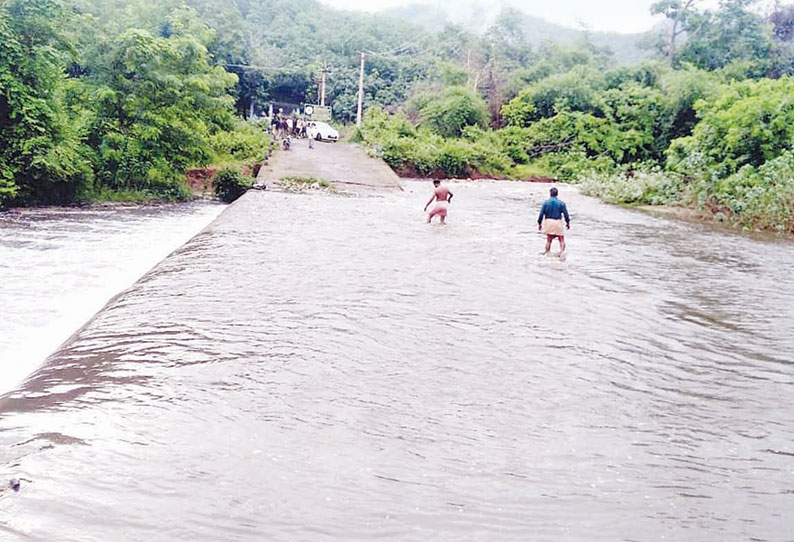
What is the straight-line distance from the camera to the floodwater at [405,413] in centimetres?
459

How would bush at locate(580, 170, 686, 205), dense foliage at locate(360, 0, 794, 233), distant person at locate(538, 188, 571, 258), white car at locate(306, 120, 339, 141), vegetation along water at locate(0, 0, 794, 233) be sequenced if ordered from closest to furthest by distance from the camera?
distant person at locate(538, 188, 571, 258) < vegetation along water at locate(0, 0, 794, 233) < dense foliage at locate(360, 0, 794, 233) < bush at locate(580, 170, 686, 205) < white car at locate(306, 120, 339, 141)

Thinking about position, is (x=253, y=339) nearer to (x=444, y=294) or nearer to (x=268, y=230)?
(x=444, y=294)

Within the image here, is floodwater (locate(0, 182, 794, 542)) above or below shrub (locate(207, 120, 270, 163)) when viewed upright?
below

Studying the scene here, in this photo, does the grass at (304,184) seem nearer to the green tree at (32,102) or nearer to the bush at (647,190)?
the green tree at (32,102)

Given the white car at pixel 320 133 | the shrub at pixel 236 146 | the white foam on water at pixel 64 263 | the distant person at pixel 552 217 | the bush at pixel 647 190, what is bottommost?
the white foam on water at pixel 64 263

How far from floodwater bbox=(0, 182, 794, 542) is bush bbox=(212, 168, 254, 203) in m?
13.4

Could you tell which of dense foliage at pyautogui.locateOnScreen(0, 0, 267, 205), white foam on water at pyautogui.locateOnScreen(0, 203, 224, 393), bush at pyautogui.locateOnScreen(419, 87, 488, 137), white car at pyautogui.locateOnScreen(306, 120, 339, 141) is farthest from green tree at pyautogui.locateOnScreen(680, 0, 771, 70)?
white foam on water at pyautogui.locateOnScreen(0, 203, 224, 393)

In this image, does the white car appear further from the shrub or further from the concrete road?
the shrub

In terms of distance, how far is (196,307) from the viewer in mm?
9047

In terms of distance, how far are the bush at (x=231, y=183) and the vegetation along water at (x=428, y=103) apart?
3.89ft

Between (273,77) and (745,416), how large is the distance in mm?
54798

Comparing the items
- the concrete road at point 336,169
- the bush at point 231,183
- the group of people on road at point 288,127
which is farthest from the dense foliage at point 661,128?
the bush at point 231,183

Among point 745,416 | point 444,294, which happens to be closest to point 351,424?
point 745,416

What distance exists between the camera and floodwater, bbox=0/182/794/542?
459 centimetres
